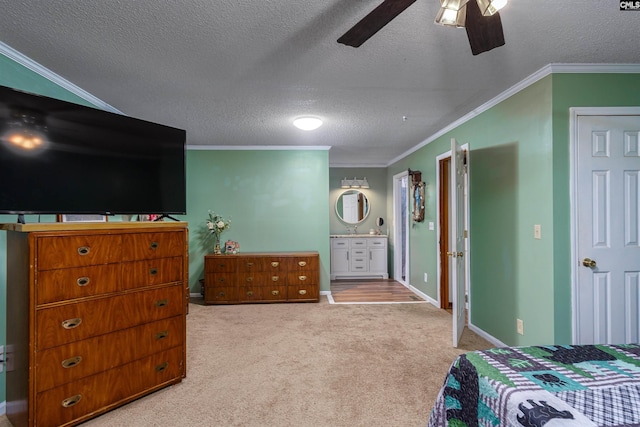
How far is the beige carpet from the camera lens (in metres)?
2.02

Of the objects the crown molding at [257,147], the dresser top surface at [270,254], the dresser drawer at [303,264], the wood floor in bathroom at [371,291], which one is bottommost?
the wood floor in bathroom at [371,291]

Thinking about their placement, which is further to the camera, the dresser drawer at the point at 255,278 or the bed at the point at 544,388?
the dresser drawer at the point at 255,278

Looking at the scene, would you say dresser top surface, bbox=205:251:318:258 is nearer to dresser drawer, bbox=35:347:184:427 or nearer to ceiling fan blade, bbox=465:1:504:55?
dresser drawer, bbox=35:347:184:427

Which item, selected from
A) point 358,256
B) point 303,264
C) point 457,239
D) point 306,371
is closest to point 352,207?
point 358,256

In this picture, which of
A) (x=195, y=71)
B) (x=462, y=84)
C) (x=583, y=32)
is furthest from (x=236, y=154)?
(x=583, y=32)

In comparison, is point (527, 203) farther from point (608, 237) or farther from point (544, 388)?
point (544, 388)

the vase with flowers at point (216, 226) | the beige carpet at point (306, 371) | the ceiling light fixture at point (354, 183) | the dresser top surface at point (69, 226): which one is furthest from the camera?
the ceiling light fixture at point (354, 183)

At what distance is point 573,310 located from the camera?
93.8 inches

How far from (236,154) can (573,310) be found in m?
4.51

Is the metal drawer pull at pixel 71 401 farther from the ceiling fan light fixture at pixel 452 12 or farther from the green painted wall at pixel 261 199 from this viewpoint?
the green painted wall at pixel 261 199

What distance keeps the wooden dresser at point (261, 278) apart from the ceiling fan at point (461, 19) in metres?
3.60

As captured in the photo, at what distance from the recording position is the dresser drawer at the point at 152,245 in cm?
215

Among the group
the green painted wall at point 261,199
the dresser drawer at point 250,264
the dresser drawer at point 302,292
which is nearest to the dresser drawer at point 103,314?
the dresser drawer at point 250,264

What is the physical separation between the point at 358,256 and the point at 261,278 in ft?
8.24
